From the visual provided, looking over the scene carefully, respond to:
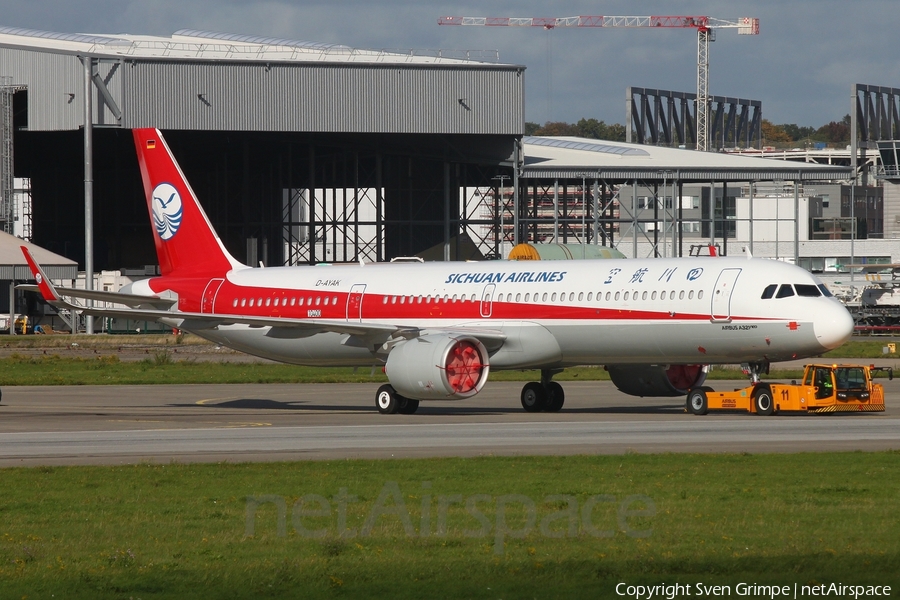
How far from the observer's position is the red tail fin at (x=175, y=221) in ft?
132

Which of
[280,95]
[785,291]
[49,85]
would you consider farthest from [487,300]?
[49,85]

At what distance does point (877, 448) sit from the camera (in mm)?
22750

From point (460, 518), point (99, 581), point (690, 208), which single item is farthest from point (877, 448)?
point (690, 208)

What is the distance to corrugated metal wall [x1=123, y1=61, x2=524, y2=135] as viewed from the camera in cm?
7306

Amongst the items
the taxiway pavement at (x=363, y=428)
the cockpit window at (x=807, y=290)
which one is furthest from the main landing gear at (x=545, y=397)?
the cockpit window at (x=807, y=290)

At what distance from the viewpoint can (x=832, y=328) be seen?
1149 inches

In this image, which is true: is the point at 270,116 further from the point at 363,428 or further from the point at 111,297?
the point at 363,428

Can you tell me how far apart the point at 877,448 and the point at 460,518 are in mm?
10924

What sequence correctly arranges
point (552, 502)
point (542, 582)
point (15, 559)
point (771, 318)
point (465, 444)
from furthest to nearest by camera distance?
point (771, 318)
point (465, 444)
point (552, 502)
point (15, 559)
point (542, 582)

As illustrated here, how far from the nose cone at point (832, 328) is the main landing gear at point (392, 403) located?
35.2 ft

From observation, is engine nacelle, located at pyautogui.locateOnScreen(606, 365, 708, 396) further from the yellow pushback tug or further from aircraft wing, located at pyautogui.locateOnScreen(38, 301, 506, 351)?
aircraft wing, located at pyautogui.locateOnScreen(38, 301, 506, 351)

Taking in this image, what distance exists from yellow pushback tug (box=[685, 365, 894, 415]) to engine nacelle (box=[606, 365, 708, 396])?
6.59ft

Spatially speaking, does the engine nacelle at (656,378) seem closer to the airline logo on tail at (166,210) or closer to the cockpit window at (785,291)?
the cockpit window at (785,291)

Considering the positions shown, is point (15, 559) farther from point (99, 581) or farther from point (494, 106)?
point (494, 106)
